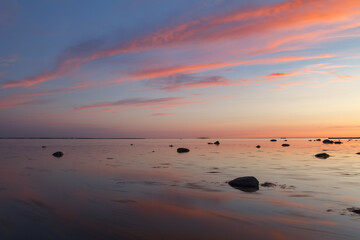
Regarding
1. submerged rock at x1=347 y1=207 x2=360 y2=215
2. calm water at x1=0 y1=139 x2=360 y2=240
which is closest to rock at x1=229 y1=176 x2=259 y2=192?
calm water at x1=0 y1=139 x2=360 y2=240

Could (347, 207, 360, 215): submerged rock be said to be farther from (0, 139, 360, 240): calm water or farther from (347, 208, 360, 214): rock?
(0, 139, 360, 240): calm water

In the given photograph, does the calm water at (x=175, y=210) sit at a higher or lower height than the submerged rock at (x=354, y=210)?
lower

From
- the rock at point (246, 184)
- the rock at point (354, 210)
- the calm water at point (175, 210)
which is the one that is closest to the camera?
the calm water at point (175, 210)

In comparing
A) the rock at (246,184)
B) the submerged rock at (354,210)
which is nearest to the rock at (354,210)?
the submerged rock at (354,210)

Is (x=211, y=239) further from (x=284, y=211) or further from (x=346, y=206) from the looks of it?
(x=346, y=206)

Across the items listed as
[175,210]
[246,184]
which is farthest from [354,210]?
[175,210]

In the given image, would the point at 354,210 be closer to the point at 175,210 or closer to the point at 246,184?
the point at 246,184

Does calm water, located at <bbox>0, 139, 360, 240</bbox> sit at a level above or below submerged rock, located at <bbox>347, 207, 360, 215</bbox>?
below

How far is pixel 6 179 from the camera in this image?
79.4ft

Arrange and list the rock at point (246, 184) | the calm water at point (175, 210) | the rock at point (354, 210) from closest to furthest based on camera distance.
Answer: the calm water at point (175, 210) < the rock at point (354, 210) < the rock at point (246, 184)

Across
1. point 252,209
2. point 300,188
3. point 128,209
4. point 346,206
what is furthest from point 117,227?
point 300,188

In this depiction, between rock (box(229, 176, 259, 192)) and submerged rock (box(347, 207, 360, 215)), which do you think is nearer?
submerged rock (box(347, 207, 360, 215))

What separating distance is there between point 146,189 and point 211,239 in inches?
414

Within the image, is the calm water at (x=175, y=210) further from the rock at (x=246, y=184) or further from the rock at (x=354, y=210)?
the rock at (x=246, y=184)
